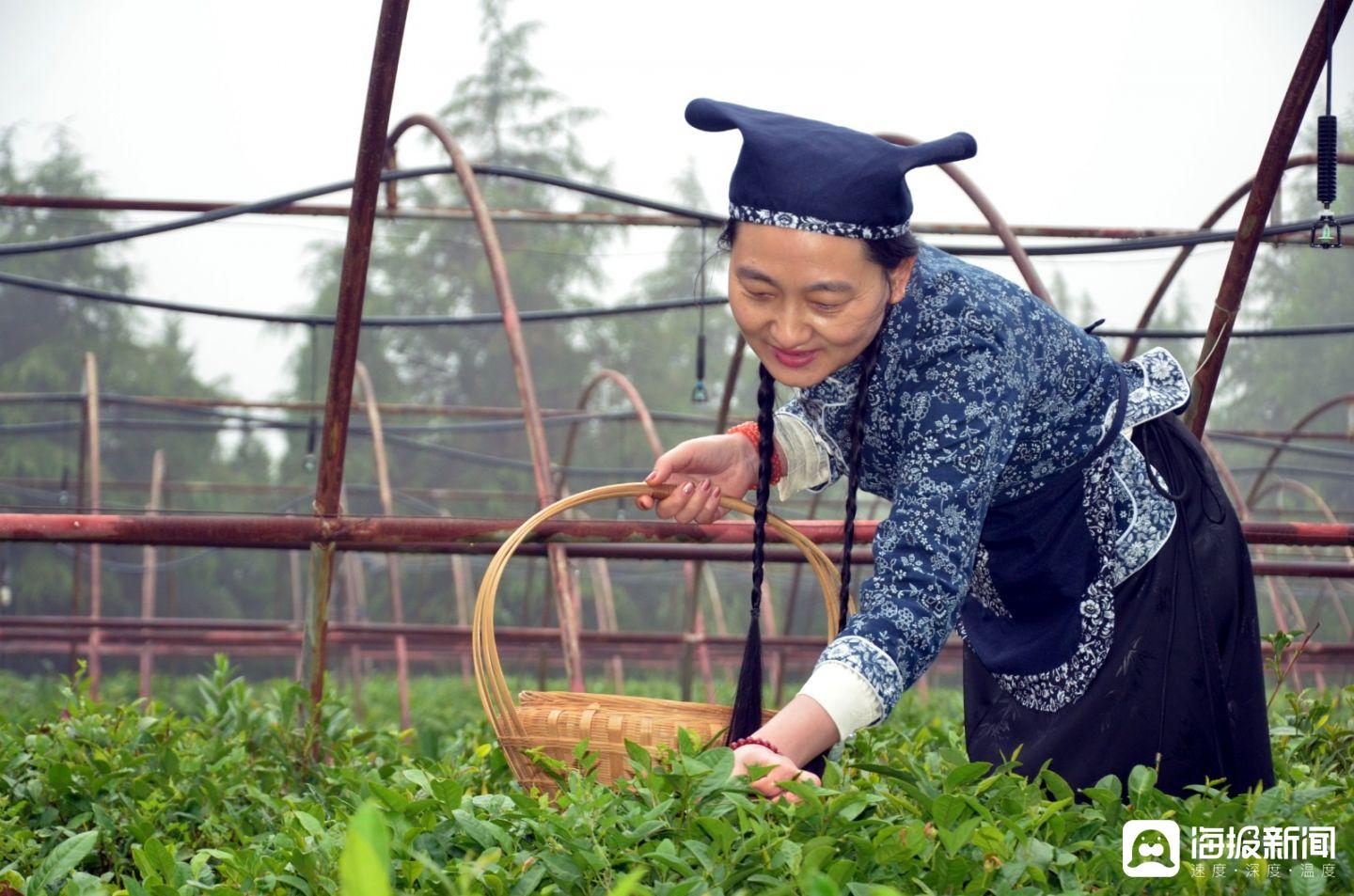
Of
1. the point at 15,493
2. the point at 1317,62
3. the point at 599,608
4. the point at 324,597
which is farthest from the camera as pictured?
the point at 15,493

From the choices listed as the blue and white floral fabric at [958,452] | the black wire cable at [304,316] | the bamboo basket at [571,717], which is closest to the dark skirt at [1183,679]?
the blue and white floral fabric at [958,452]

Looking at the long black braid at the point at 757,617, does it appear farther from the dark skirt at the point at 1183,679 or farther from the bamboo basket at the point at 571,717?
the dark skirt at the point at 1183,679

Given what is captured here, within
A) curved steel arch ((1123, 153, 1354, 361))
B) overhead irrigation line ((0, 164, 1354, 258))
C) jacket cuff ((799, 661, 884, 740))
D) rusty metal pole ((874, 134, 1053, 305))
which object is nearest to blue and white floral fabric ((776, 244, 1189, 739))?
jacket cuff ((799, 661, 884, 740))

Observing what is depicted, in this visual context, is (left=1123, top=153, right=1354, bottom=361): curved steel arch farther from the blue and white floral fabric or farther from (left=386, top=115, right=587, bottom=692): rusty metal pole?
the blue and white floral fabric

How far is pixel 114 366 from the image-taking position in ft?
75.6

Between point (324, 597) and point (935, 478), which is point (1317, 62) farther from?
point (324, 597)

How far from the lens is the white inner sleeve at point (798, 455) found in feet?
7.89

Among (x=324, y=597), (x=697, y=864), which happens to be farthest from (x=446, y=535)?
(x=697, y=864)

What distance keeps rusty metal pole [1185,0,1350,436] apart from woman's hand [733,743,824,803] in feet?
5.25

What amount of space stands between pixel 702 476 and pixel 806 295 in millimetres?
588

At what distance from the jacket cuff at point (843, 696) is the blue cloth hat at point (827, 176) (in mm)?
585

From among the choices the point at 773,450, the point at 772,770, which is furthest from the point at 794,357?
the point at 772,770

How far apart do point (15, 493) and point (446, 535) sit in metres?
17.5

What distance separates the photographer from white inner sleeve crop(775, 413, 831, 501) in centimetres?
240
